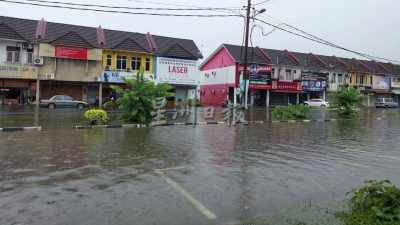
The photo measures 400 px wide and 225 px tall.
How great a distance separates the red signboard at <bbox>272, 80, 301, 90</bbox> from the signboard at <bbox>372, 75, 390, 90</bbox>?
56.5 ft

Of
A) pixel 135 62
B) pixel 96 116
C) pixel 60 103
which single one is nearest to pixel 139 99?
pixel 96 116

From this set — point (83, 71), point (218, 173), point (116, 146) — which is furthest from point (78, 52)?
point (218, 173)

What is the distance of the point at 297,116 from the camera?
27875mm

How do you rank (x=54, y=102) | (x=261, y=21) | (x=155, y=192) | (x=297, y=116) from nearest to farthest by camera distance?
(x=155, y=192), (x=297, y=116), (x=261, y=21), (x=54, y=102)

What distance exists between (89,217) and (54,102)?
34.4m

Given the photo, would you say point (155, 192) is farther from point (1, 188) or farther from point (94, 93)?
point (94, 93)

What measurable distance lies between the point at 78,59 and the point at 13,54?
249 inches

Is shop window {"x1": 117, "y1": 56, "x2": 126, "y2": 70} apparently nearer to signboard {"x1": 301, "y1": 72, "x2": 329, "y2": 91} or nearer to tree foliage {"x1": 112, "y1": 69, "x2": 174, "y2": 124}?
tree foliage {"x1": 112, "y1": 69, "x2": 174, "y2": 124}

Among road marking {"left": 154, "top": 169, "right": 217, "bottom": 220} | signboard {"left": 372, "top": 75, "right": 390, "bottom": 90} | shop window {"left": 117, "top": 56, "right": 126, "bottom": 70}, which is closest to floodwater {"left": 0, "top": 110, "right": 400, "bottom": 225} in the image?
road marking {"left": 154, "top": 169, "right": 217, "bottom": 220}

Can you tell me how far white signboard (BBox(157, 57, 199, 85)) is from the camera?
148ft

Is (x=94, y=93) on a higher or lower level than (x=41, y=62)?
lower

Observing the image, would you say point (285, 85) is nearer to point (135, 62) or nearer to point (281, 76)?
point (281, 76)

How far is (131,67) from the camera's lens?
145 ft

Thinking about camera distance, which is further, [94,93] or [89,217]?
[94,93]
